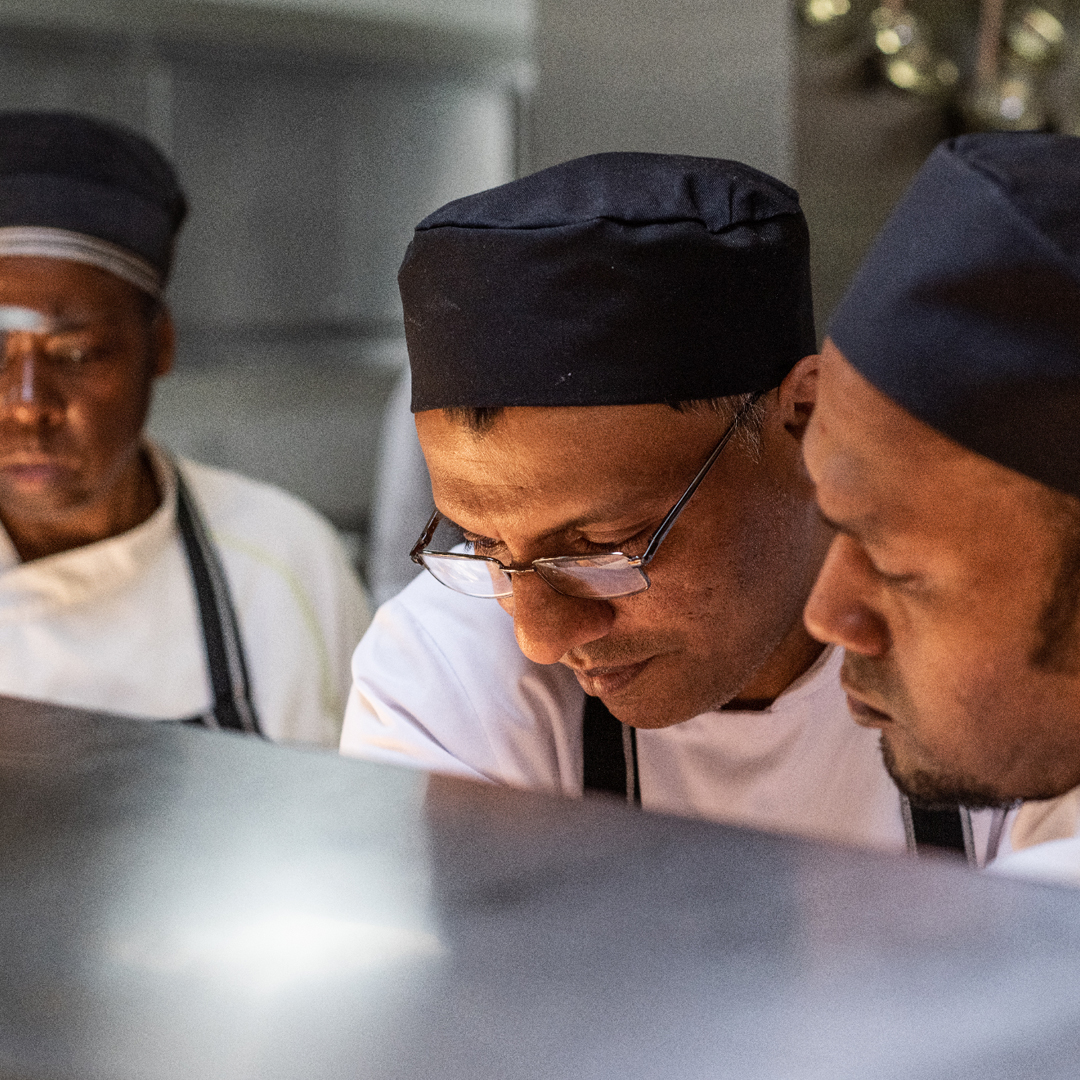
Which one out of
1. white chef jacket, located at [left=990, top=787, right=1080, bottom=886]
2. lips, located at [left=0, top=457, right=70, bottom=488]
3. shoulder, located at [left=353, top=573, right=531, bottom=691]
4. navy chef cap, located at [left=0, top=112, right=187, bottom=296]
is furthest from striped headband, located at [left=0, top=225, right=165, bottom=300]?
white chef jacket, located at [left=990, top=787, right=1080, bottom=886]

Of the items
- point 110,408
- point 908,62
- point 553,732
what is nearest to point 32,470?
point 110,408

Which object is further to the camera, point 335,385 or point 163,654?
point 335,385

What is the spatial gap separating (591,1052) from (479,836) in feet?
0.28

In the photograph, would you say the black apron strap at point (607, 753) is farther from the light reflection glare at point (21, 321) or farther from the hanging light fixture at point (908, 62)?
the light reflection glare at point (21, 321)

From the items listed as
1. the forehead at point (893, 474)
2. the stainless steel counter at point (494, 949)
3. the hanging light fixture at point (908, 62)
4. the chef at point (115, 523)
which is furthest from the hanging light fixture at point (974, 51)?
the chef at point (115, 523)

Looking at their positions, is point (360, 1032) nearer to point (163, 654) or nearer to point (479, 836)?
point (479, 836)

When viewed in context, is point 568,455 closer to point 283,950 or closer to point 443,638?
point 443,638

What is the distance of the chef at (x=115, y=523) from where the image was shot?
962 mm

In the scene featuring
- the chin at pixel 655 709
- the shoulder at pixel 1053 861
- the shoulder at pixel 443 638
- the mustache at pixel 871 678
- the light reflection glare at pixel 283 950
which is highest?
the mustache at pixel 871 678

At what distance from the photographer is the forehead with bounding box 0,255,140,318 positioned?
3.04 feet

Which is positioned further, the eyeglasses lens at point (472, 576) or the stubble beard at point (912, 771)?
the eyeglasses lens at point (472, 576)

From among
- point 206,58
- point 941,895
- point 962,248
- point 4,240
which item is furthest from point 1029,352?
point 206,58

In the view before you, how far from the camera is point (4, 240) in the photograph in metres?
0.91

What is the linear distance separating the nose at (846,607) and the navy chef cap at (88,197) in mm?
714
